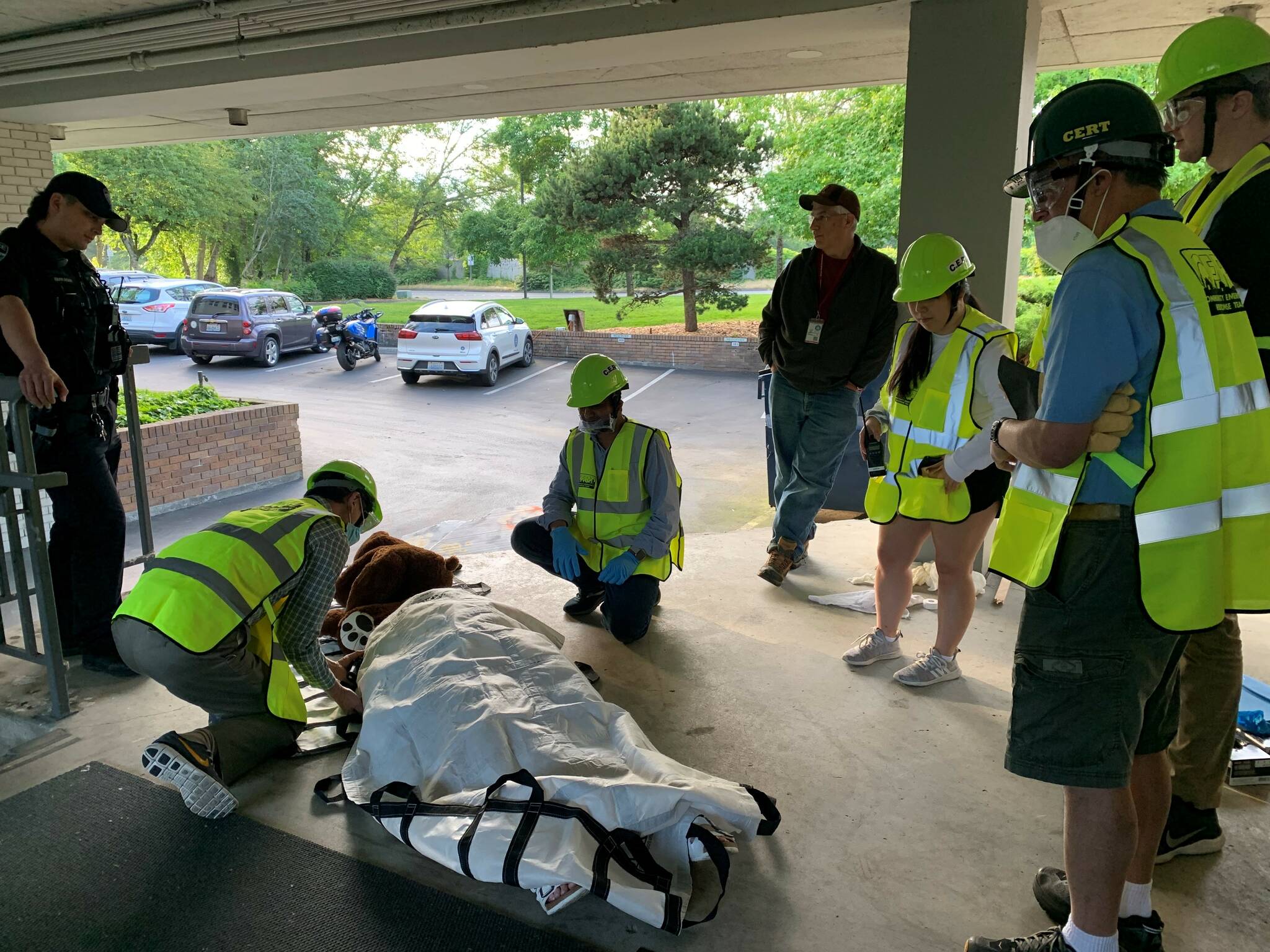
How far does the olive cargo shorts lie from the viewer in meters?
1.67

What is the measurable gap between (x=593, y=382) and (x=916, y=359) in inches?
48.6

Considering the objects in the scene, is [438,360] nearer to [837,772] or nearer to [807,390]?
[807,390]

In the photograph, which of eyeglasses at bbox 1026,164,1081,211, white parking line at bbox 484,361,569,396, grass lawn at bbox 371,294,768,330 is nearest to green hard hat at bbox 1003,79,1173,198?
eyeglasses at bbox 1026,164,1081,211

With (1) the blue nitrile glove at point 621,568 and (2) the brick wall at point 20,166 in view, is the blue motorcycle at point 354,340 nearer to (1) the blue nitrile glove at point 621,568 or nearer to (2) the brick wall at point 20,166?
(2) the brick wall at point 20,166

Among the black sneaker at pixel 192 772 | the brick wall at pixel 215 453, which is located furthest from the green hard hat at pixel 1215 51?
the brick wall at pixel 215 453

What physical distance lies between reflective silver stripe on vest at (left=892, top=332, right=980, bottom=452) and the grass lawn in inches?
667

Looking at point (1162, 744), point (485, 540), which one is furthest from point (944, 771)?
point (485, 540)

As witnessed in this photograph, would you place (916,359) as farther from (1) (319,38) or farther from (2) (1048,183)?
(1) (319,38)

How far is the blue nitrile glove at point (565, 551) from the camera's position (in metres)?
3.77

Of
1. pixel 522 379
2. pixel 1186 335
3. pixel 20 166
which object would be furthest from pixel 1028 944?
pixel 522 379

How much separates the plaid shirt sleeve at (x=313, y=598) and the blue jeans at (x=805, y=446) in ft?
7.74

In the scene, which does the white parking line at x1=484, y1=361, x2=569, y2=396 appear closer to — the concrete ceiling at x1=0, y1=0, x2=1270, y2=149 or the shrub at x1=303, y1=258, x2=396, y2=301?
the concrete ceiling at x1=0, y1=0, x2=1270, y2=149

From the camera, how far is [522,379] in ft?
50.3

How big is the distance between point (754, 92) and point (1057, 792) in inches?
215
